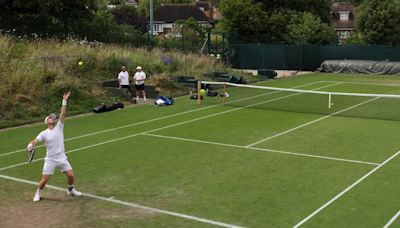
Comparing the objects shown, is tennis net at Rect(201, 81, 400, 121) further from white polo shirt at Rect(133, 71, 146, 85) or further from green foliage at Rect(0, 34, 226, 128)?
green foliage at Rect(0, 34, 226, 128)

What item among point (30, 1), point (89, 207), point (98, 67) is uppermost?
point (30, 1)

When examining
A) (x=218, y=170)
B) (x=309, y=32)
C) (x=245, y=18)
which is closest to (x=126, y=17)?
(x=245, y=18)

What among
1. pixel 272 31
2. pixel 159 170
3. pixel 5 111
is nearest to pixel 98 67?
pixel 5 111

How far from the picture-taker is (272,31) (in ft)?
183

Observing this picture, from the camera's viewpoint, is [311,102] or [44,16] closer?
[311,102]

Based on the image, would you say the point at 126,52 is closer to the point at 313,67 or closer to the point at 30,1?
the point at 30,1

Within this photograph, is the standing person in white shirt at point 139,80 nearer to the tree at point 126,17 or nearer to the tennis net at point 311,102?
the tennis net at point 311,102

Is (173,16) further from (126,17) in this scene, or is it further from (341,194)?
(341,194)

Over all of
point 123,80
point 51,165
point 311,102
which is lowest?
point 311,102

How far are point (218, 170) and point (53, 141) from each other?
4.46 metres

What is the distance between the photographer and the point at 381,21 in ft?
176

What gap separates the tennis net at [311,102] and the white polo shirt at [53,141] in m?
13.8

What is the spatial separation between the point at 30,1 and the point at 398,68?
29322mm

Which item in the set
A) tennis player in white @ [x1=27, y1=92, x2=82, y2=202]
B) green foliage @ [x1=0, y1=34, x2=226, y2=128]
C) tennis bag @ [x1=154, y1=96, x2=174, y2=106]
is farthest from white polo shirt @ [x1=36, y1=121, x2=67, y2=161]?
tennis bag @ [x1=154, y1=96, x2=174, y2=106]
